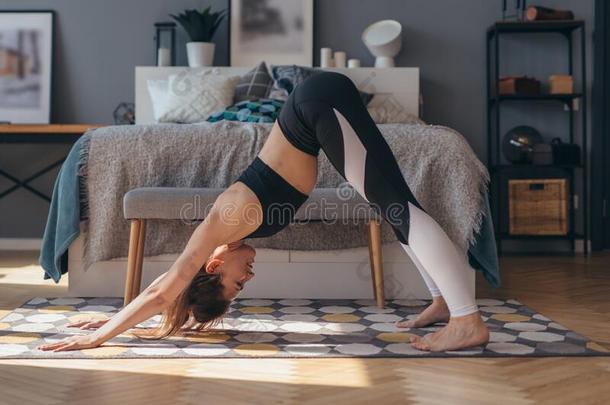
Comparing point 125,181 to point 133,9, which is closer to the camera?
point 125,181

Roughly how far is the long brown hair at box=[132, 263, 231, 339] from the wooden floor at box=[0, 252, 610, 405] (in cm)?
21

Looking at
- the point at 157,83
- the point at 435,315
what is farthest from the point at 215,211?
the point at 157,83

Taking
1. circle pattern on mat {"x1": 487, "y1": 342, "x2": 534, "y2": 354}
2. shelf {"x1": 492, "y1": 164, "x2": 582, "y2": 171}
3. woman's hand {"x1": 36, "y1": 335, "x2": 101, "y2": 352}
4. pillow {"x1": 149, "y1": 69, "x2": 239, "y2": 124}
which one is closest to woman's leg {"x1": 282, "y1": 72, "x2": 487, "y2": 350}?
circle pattern on mat {"x1": 487, "y1": 342, "x2": 534, "y2": 354}

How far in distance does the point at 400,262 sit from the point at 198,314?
3.75ft

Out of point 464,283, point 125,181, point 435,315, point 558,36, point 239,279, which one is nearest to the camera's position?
point 464,283

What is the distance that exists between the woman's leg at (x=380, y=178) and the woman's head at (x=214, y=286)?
0.41m

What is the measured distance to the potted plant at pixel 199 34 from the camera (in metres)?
5.20

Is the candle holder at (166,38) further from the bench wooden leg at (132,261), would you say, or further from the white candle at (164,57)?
the bench wooden leg at (132,261)

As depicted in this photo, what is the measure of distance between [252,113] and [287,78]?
917 mm

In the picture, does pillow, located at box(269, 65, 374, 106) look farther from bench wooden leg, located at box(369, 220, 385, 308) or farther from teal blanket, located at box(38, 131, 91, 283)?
bench wooden leg, located at box(369, 220, 385, 308)

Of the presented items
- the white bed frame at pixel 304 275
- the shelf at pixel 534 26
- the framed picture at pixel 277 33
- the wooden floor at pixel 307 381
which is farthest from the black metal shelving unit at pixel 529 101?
the wooden floor at pixel 307 381

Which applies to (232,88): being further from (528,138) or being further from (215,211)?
(215,211)

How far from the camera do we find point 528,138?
5.09 metres

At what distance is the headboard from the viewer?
207 inches
